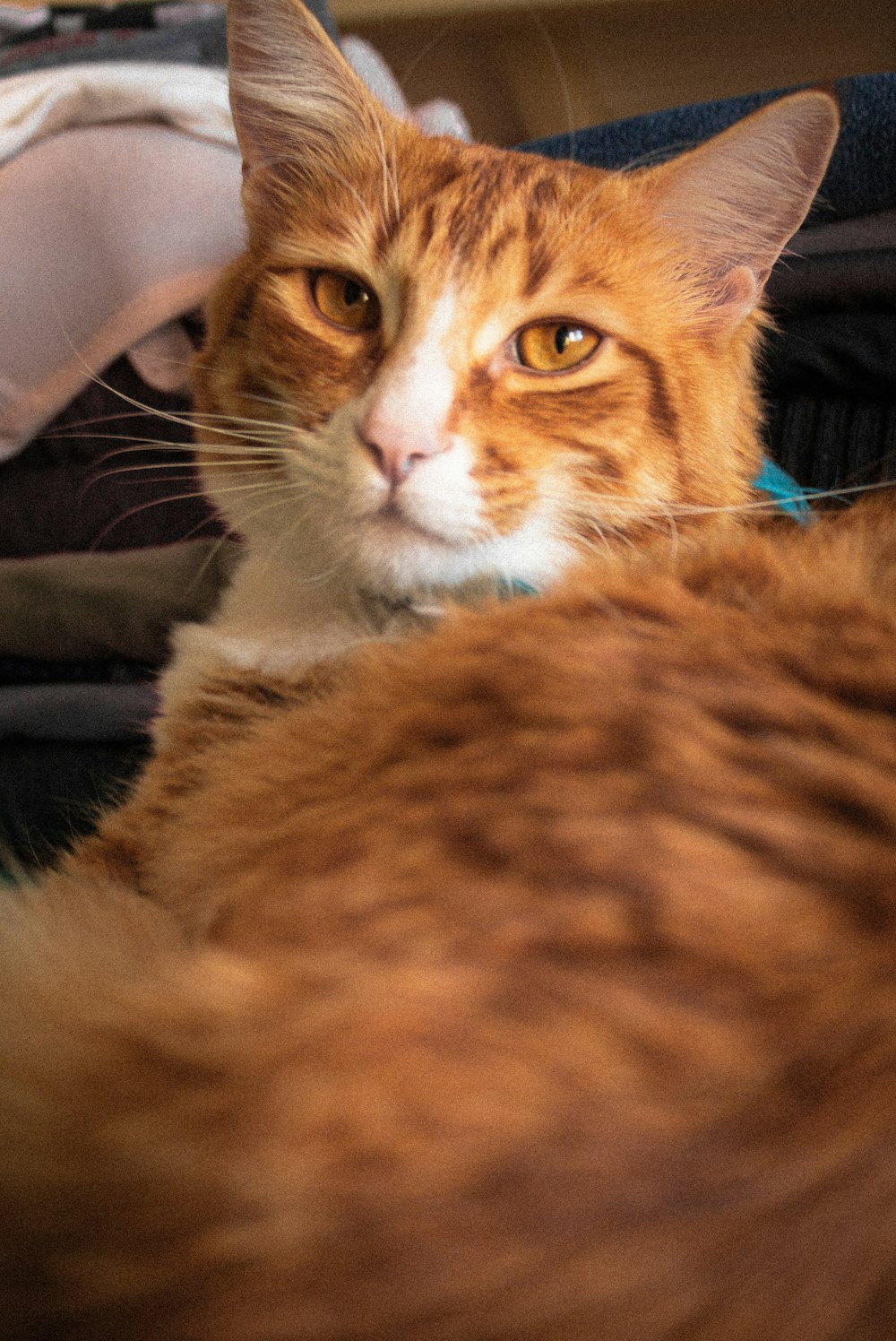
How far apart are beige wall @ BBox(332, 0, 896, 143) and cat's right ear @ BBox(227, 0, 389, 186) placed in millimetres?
1294

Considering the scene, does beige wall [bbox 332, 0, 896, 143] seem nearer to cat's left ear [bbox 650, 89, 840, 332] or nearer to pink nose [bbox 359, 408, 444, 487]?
cat's left ear [bbox 650, 89, 840, 332]

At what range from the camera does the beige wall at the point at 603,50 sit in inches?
86.2

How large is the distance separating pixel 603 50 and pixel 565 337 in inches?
77.4

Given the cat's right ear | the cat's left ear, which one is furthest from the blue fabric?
the cat's right ear

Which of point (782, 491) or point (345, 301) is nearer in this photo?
point (345, 301)

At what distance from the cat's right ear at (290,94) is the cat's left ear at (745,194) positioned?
354mm

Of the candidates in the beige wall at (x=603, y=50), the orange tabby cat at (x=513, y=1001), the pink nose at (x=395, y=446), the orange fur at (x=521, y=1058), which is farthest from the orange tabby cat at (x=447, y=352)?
the beige wall at (x=603, y=50)

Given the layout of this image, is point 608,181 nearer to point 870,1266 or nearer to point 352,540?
point 352,540

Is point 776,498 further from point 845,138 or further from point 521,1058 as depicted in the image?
point 521,1058

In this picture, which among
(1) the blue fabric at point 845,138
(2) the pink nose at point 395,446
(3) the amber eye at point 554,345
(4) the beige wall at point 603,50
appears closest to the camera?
(2) the pink nose at point 395,446

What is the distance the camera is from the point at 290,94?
3.45 ft

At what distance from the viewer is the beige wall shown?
2.19m

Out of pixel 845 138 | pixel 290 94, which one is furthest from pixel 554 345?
pixel 845 138

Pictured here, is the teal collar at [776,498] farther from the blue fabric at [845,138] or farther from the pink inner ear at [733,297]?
the blue fabric at [845,138]
